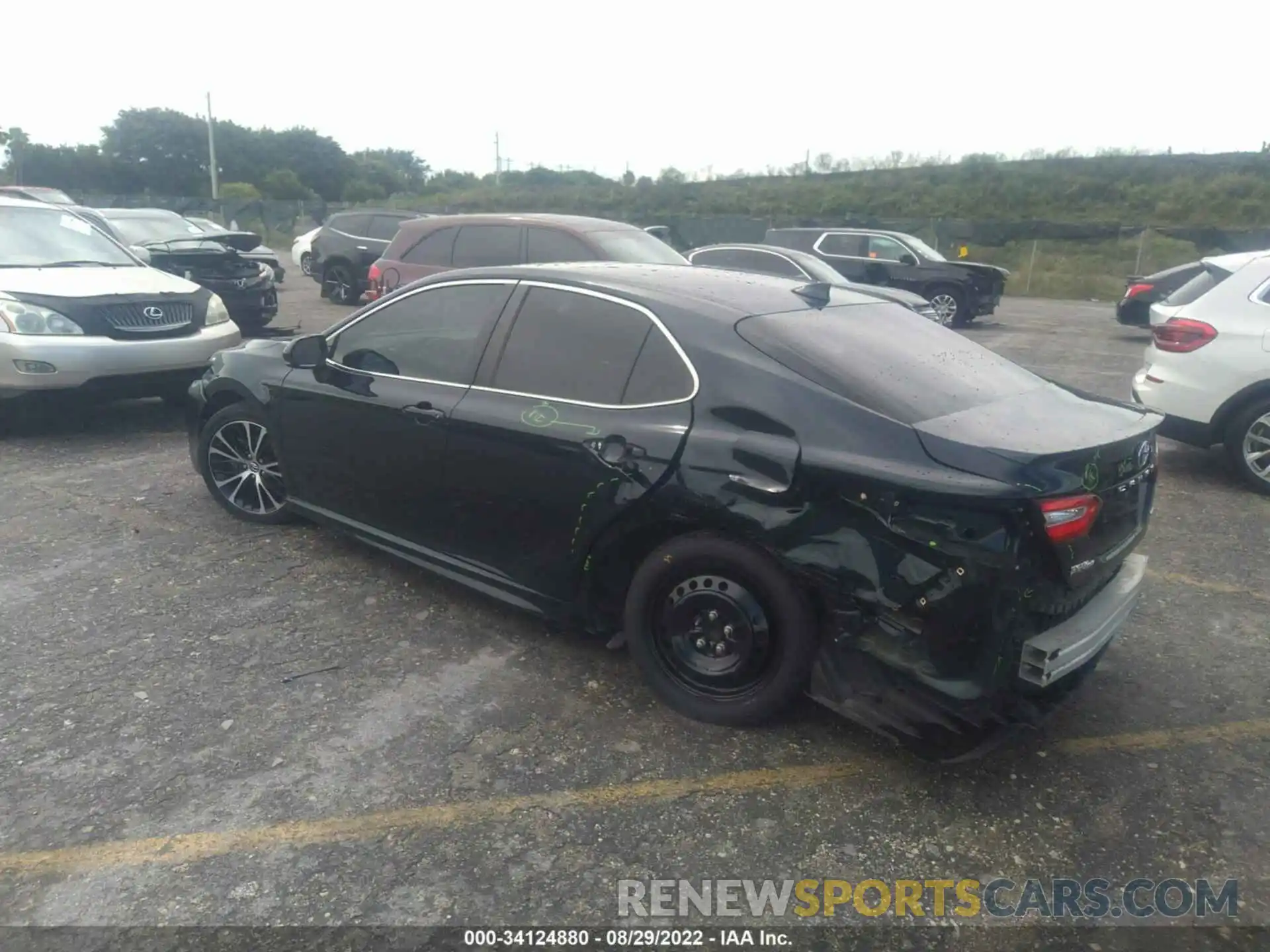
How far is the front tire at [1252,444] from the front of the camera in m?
6.41

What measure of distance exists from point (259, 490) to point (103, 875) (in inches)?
112

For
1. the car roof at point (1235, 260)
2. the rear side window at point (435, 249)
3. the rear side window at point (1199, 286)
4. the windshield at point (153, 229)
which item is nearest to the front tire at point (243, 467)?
the rear side window at point (435, 249)

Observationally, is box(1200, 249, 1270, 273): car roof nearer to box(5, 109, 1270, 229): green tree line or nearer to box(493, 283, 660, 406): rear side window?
box(493, 283, 660, 406): rear side window

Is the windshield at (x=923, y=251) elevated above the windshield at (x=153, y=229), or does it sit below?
below

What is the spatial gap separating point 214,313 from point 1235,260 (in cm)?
770

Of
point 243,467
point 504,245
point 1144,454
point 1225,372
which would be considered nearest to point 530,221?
point 504,245

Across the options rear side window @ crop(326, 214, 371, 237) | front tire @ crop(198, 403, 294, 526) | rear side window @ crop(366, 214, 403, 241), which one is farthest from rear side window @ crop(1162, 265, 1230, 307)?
rear side window @ crop(326, 214, 371, 237)

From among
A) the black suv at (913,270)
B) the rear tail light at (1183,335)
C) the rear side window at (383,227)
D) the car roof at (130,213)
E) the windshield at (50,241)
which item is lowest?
the black suv at (913,270)

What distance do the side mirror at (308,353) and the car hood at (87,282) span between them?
124 inches

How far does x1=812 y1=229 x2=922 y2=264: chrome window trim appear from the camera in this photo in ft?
54.4

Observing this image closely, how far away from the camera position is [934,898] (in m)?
2.71

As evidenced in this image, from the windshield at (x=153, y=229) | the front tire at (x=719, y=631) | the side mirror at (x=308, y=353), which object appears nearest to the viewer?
the front tire at (x=719, y=631)

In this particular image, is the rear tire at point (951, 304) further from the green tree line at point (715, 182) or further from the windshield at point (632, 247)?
the green tree line at point (715, 182)

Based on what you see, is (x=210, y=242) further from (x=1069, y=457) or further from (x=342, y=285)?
(x=1069, y=457)
